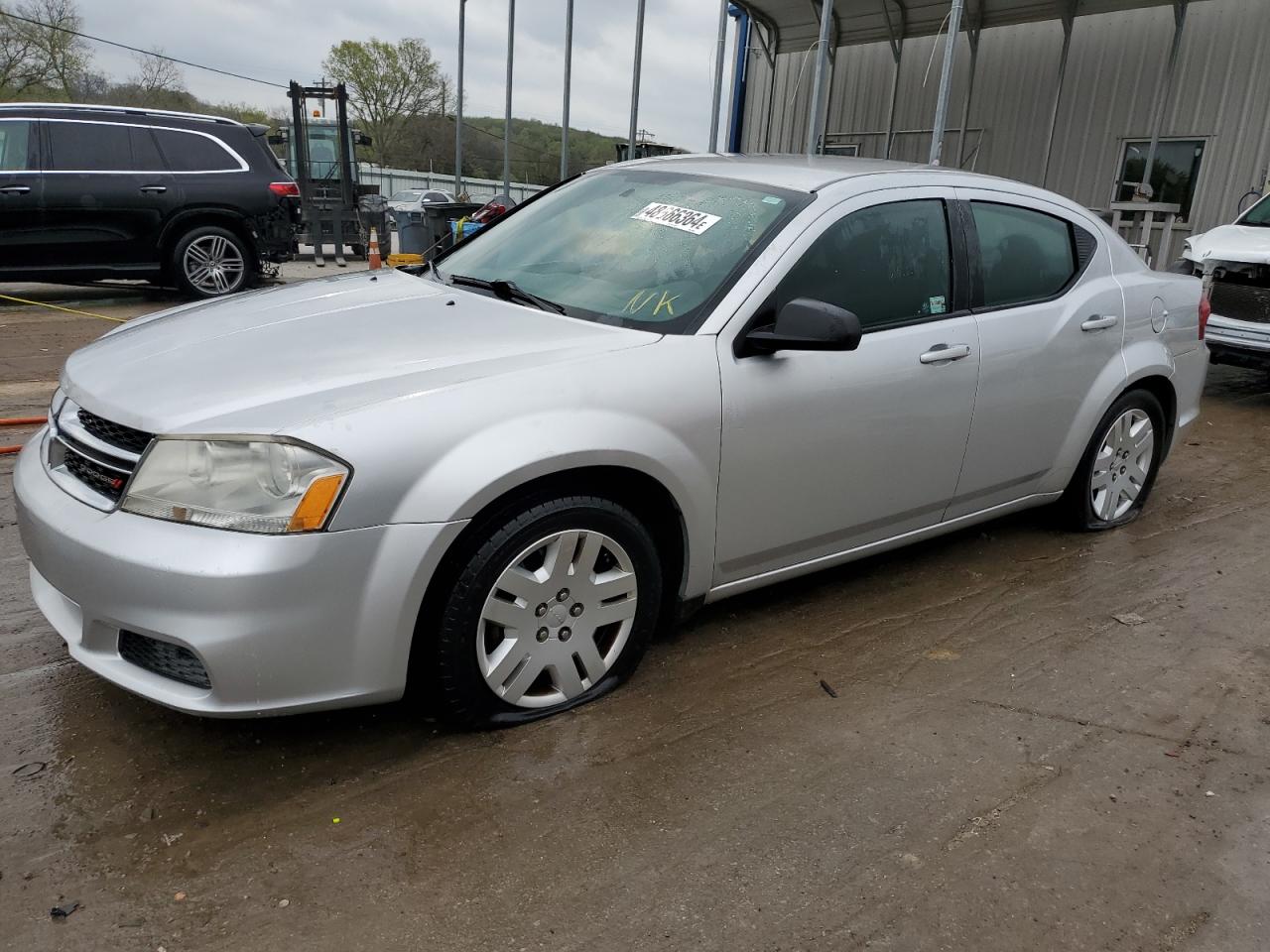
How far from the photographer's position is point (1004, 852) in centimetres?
237

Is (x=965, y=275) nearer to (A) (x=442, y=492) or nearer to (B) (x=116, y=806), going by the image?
(A) (x=442, y=492)

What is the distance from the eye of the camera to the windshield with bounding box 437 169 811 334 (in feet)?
9.96

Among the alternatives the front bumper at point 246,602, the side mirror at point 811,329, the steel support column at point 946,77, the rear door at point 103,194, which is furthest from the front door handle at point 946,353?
the rear door at point 103,194

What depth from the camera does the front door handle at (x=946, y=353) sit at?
3391 millimetres

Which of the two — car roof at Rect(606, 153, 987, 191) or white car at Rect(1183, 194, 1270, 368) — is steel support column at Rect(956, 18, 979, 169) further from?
car roof at Rect(606, 153, 987, 191)

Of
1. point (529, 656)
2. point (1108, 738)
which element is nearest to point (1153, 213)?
point (1108, 738)

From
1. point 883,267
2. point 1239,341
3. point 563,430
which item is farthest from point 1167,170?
point 563,430

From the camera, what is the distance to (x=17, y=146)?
9.17 meters

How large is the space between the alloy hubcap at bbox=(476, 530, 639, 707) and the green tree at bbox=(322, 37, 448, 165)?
176 ft

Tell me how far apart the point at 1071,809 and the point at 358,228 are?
16091 millimetres

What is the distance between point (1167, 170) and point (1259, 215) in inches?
253

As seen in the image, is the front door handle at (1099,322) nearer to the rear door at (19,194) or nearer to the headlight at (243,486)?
the headlight at (243,486)

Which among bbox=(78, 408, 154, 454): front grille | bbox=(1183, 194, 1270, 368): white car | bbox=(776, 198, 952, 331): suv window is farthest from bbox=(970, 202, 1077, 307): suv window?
bbox=(1183, 194, 1270, 368): white car

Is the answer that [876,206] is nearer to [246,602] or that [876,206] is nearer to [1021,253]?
[1021,253]
